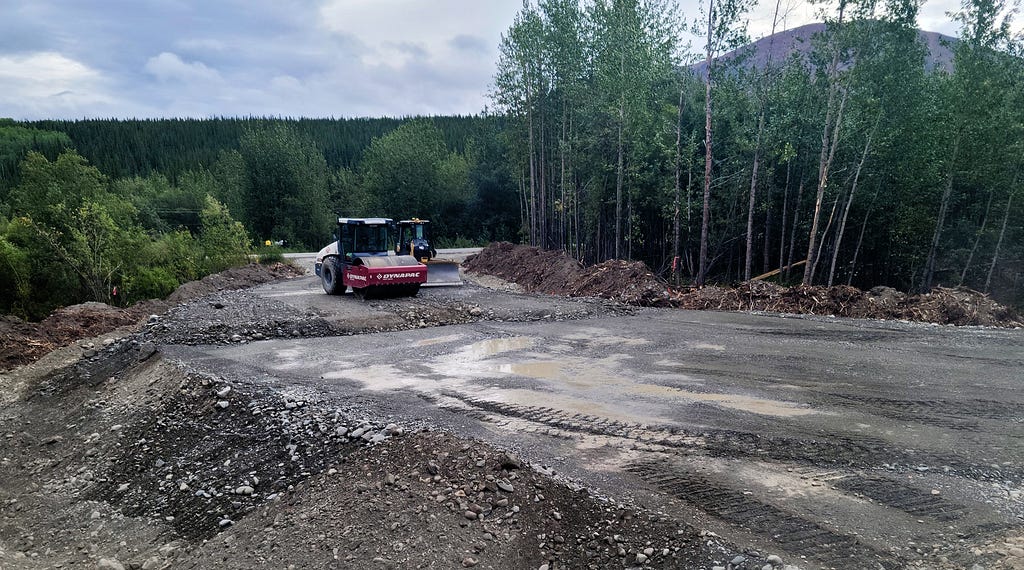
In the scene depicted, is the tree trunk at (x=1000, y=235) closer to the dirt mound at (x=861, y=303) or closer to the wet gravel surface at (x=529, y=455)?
the dirt mound at (x=861, y=303)

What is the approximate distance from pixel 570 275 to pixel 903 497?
50.2ft

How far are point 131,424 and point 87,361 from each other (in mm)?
4044

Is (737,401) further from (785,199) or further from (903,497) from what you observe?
(785,199)

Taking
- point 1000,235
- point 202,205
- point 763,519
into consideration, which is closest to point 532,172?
point 1000,235

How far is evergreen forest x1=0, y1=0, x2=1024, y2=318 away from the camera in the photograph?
17.7m

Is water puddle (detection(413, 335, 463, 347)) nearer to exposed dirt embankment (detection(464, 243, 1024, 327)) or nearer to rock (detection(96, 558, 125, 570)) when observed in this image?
exposed dirt embankment (detection(464, 243, 1024, 327))


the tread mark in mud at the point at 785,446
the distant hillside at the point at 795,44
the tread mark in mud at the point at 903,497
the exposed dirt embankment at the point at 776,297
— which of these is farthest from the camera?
the distant hillside at the point at 795,44

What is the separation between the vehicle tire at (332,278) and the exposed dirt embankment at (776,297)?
7496 mm

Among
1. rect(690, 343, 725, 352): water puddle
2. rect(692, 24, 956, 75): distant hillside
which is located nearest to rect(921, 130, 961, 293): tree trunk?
rect(692, 24, 956, 75): distant hillside

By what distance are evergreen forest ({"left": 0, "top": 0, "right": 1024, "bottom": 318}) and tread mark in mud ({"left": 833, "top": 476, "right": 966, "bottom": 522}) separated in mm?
13979

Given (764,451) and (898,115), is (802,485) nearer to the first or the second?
(764,451)

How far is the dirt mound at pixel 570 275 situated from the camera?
53.0 feet

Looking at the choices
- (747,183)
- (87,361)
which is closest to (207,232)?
(87,361)

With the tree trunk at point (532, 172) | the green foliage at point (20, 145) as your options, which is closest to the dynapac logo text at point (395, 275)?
the tree trunk at point (532, 172)
